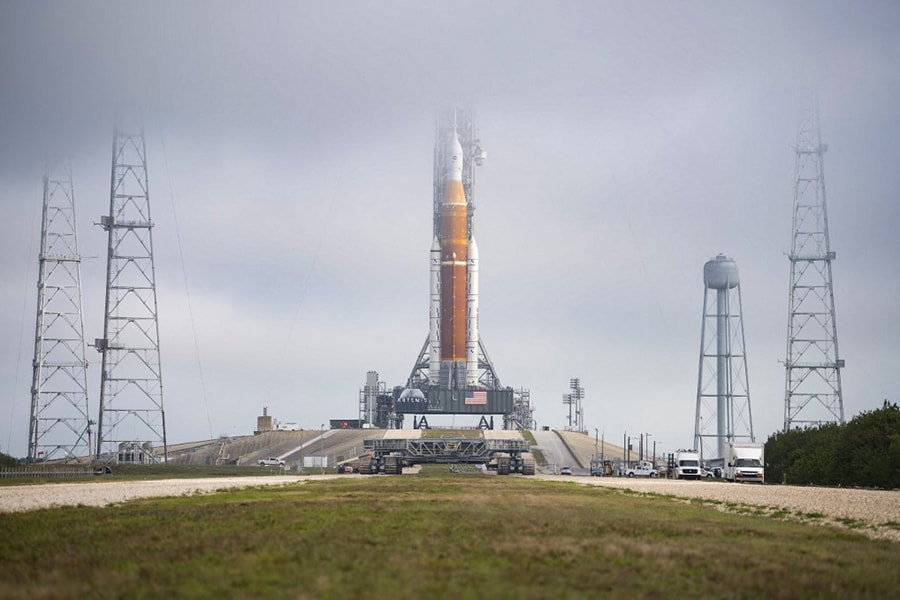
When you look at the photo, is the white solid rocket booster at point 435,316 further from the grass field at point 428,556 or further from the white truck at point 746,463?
the grass field at point 428,556

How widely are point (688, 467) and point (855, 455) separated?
24.8m

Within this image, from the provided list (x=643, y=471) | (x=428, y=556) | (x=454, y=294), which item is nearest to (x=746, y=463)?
(x=643, y=471)

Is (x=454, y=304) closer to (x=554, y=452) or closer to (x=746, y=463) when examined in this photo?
(x=554, y=452)

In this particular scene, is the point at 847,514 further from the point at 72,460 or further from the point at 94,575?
the point at 72,460

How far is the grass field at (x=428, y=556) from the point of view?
14.8 metres

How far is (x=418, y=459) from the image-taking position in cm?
10031

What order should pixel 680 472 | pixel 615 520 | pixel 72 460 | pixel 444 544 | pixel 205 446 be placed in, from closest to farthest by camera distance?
pixel 444 544
pixel 615 520
pixel 680 472
pixel 72 460
pixel 205 446

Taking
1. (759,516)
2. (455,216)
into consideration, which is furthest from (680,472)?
(759,516)

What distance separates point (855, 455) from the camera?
A: 2936 inches

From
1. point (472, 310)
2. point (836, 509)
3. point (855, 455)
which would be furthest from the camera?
point (472, 310)

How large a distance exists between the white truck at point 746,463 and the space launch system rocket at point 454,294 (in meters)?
59.6

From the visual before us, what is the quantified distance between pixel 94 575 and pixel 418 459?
279ft

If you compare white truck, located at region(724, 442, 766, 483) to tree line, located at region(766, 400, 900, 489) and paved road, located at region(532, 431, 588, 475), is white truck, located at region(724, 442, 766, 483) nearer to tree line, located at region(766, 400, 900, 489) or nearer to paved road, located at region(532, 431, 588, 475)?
tree line, located at region(766, 400, 900, 489)

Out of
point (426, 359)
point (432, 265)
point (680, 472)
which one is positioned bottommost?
point (680, 472)
